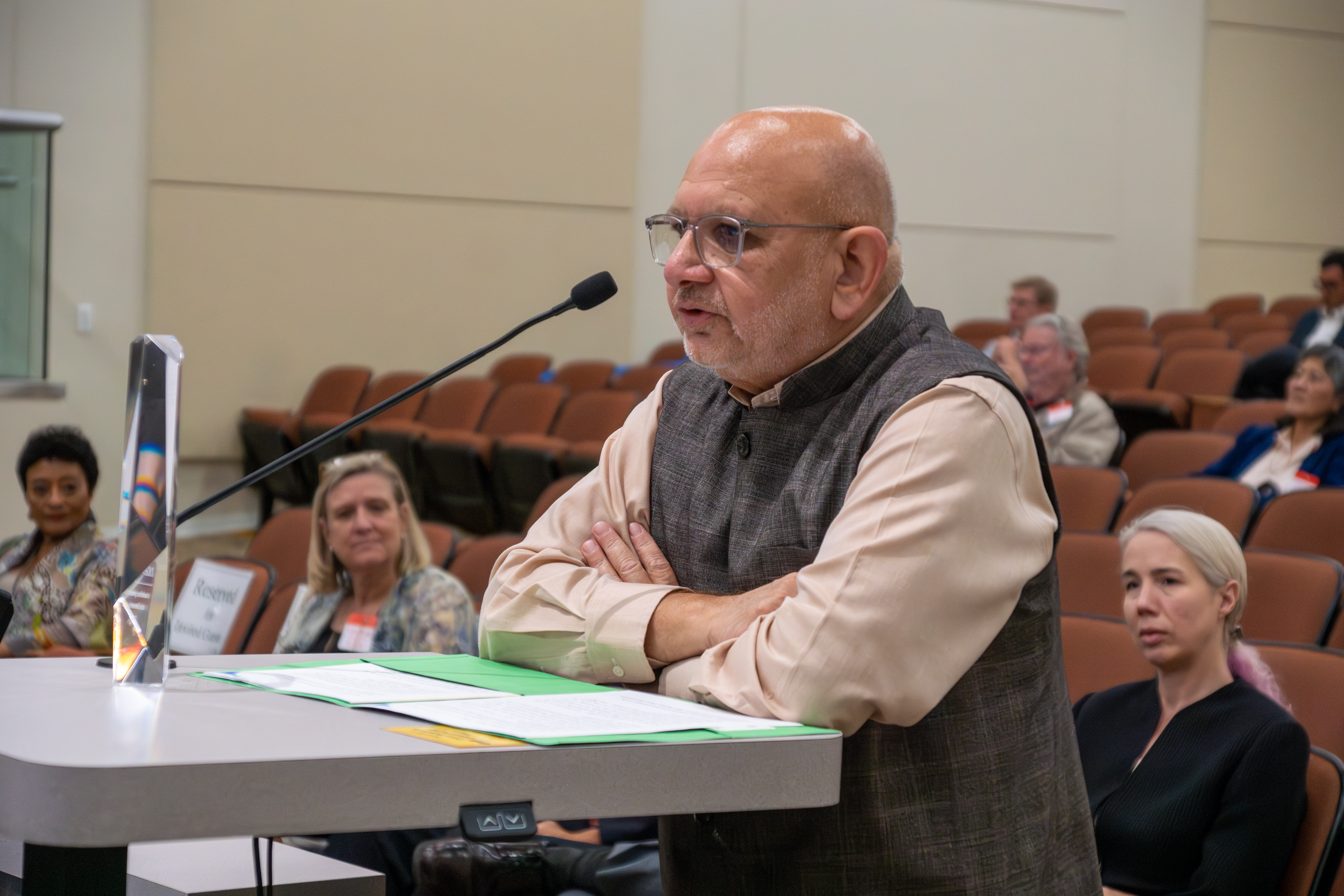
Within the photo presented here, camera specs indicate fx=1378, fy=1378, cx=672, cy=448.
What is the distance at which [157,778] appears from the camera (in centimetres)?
77

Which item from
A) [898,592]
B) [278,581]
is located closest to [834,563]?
[898,592]

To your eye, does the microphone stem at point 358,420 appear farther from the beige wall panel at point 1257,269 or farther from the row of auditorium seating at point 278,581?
the beige wall panel at point 1257,269

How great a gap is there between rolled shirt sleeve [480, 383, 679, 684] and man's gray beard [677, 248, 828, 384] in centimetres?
19

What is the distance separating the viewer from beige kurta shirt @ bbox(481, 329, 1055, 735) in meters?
1.05

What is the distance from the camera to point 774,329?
125 cm

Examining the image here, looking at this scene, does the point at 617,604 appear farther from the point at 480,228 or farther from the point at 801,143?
the point at 480,228

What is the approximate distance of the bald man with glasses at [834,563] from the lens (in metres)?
1.08

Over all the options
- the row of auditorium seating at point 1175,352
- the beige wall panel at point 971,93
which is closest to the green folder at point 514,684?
the row of auditorium seating at point 1175,352

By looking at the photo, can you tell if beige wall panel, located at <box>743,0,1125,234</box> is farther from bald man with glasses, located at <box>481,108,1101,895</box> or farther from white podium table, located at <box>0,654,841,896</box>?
white podium table, located at <box>0,654,841,896</box>

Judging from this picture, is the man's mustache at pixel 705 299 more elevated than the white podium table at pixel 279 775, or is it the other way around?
the man's mustache at pixel 705 299

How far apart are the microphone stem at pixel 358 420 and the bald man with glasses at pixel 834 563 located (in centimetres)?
14

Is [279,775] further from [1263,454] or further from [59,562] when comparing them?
[1263,454]

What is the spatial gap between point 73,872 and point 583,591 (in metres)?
0.49

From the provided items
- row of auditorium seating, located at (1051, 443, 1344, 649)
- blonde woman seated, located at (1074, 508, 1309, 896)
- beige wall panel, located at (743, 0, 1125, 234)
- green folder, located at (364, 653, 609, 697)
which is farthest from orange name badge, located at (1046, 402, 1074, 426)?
beige wall panel, located at (743, 0, 1125, 234)
